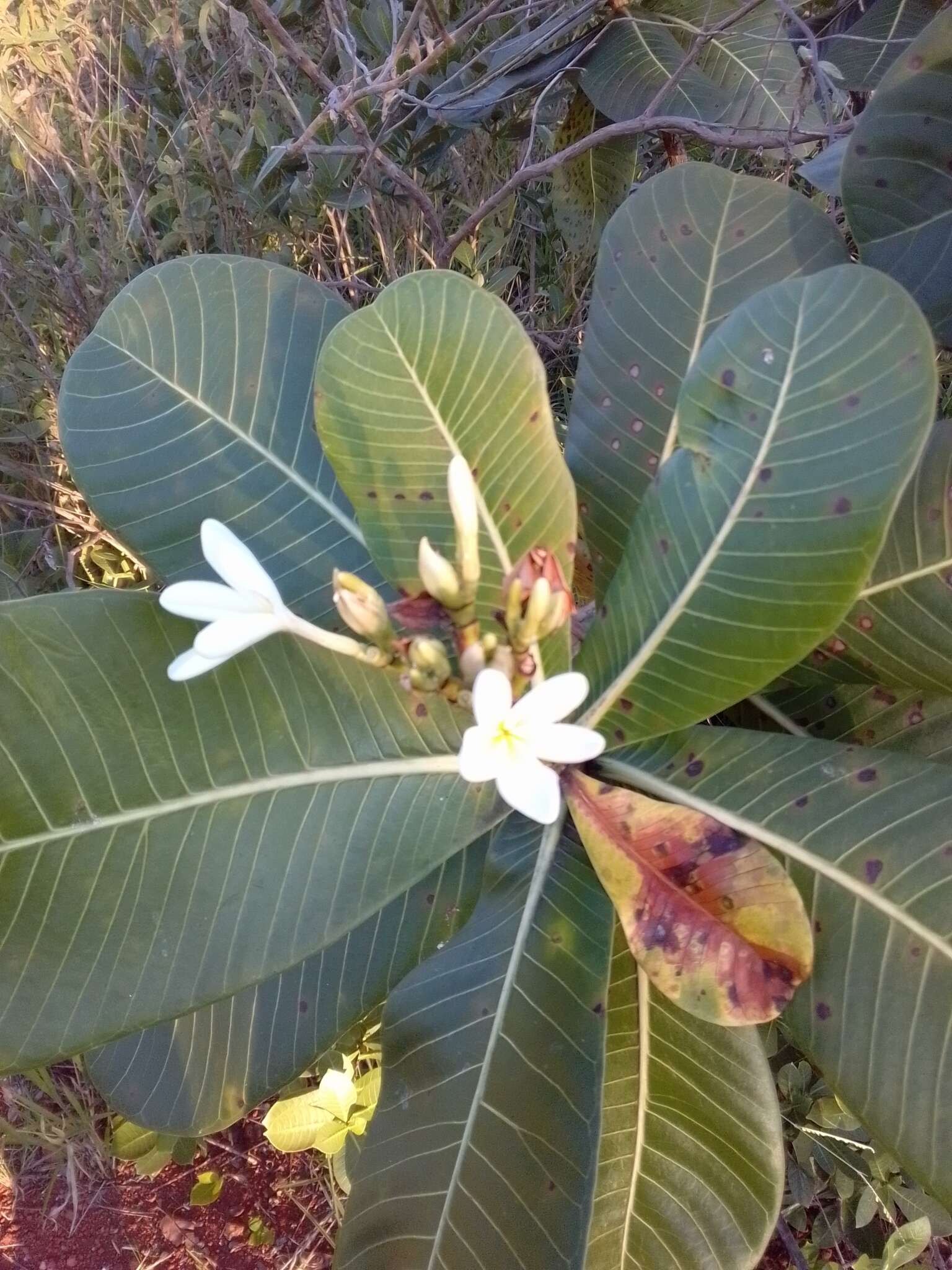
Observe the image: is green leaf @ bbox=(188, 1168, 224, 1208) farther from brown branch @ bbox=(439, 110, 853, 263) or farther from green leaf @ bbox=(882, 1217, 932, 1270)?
brown branch @ bbox=(439, 110, 853, 263)

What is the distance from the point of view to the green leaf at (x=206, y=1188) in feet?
4.90

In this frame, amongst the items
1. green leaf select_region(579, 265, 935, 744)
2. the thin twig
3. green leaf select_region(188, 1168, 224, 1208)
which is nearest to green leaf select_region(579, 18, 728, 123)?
green leaf select_region(579, 265, 935, 744)

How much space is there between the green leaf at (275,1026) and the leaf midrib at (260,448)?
0.41 m

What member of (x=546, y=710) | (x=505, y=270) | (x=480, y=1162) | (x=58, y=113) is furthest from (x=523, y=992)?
(x=58, y=113)

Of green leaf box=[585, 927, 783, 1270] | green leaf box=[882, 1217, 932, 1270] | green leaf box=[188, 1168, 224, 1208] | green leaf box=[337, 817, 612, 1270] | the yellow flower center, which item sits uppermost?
the yellow flower center

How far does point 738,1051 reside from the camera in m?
0.81

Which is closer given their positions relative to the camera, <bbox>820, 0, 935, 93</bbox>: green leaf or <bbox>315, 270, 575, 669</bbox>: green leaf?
<bbox>315, 270, 575, 669</bbox>: green leaf

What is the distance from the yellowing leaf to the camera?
2.02ft

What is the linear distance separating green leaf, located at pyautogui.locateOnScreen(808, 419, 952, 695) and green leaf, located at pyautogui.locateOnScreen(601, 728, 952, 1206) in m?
0.11

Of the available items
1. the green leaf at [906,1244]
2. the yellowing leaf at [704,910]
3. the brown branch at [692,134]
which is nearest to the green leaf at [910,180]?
the brown branch at [692,134]

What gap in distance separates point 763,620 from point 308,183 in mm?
1399

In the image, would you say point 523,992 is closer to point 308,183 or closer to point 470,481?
point 470,481

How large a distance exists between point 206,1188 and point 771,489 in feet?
5.20

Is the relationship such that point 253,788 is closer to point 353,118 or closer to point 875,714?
point 875,714
